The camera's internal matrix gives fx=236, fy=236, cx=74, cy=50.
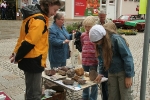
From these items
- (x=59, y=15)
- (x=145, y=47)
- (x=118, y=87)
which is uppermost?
(x=59, y=15)

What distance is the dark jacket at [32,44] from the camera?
260 cm

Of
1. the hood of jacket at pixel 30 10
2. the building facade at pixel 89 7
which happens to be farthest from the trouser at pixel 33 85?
the building facade at pixel 89 7

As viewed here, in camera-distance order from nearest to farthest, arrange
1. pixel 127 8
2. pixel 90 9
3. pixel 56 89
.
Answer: pixel 56 89 < pixel 90 9 < pixel 127 8

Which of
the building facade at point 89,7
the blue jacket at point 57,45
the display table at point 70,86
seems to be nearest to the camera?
the display table at point 70,86

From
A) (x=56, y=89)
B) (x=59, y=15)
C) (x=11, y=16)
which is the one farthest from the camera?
(x=11, y=16)

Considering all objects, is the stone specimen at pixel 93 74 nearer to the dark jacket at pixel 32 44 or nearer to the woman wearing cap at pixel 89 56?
the woman wearing cap at pixel 89 56

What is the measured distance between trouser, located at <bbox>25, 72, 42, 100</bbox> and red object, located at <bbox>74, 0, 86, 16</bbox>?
2392 centimetres

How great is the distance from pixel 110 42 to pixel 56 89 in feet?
5.03

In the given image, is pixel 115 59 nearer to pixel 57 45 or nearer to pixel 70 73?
pixel 70 73

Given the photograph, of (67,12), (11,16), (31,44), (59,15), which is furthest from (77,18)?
(31,44)

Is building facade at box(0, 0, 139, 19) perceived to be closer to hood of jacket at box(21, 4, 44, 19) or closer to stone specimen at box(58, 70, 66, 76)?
stone specimen at box(58, 70, 66, 76)

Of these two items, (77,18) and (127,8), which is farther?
(127,8)

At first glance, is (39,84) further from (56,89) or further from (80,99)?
(80,99)

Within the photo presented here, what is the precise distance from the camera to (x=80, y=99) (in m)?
4.46
